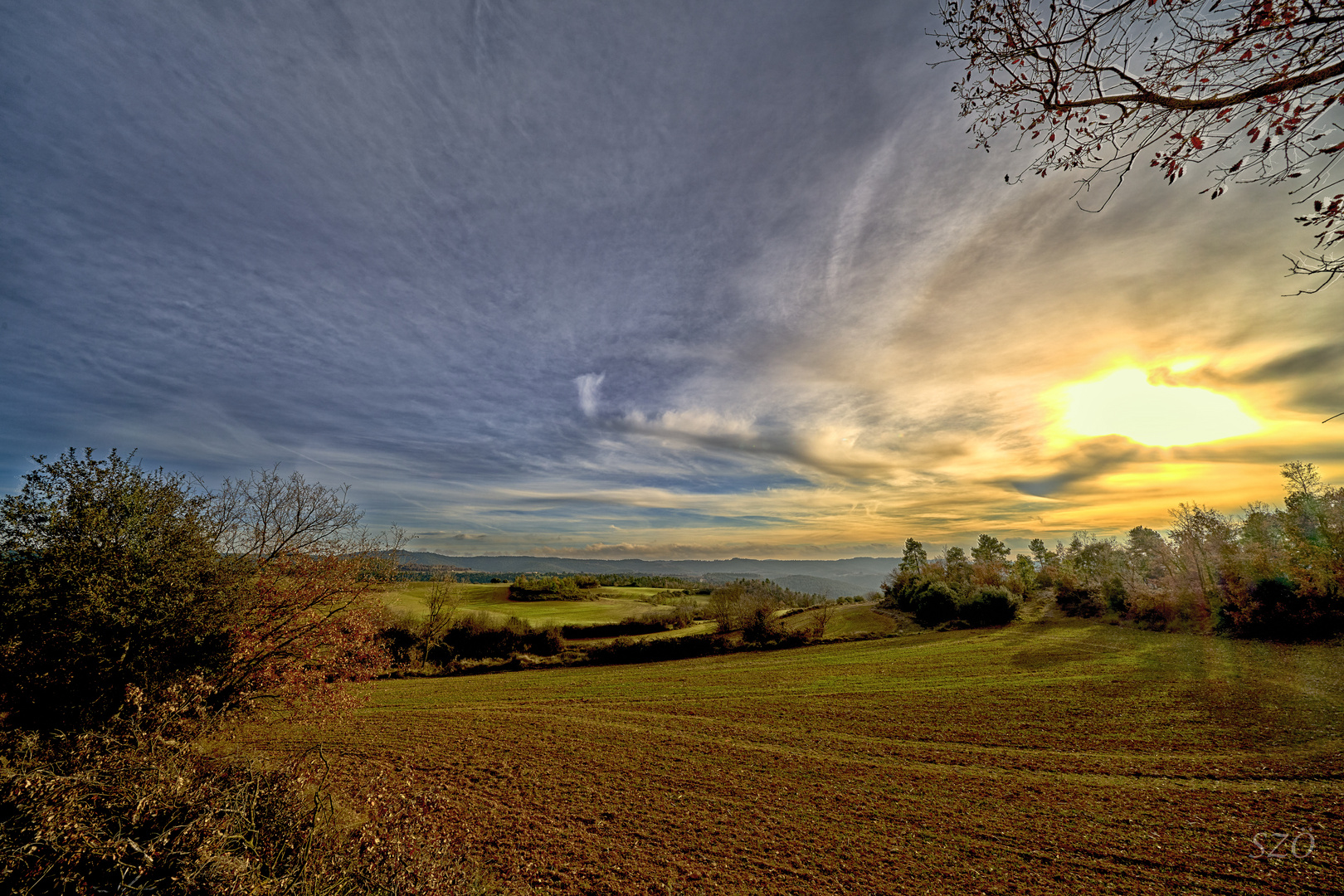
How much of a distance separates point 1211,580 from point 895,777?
4219 cm

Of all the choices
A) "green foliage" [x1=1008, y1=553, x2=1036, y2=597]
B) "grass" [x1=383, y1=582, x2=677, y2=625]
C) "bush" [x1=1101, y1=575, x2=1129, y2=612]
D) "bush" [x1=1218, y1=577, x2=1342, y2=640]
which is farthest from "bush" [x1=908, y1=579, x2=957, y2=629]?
"grass" [x1=383, y1=582, x2=677, y2=625]

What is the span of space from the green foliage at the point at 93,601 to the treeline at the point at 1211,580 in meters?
54.6

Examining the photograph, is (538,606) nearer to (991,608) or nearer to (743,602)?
(743,602)

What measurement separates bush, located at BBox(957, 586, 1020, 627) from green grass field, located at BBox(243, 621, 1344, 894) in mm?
19230

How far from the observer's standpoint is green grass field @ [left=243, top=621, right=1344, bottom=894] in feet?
28.6

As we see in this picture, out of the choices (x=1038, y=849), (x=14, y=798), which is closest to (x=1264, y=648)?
(x=1038, y=849)

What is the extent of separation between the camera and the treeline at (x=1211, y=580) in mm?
28688

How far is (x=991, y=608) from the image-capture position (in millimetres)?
44594

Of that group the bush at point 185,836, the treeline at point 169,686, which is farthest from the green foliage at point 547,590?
the bush at point 185,836

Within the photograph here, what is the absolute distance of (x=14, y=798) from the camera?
4551 millimetres

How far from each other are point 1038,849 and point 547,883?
975cm

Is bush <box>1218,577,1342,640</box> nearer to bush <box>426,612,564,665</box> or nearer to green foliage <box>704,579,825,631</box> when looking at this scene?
green foliage <box>704,579,825,631</box>

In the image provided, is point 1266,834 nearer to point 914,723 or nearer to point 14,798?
point 914,723

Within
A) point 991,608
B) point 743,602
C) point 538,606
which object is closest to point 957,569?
point 991,608
